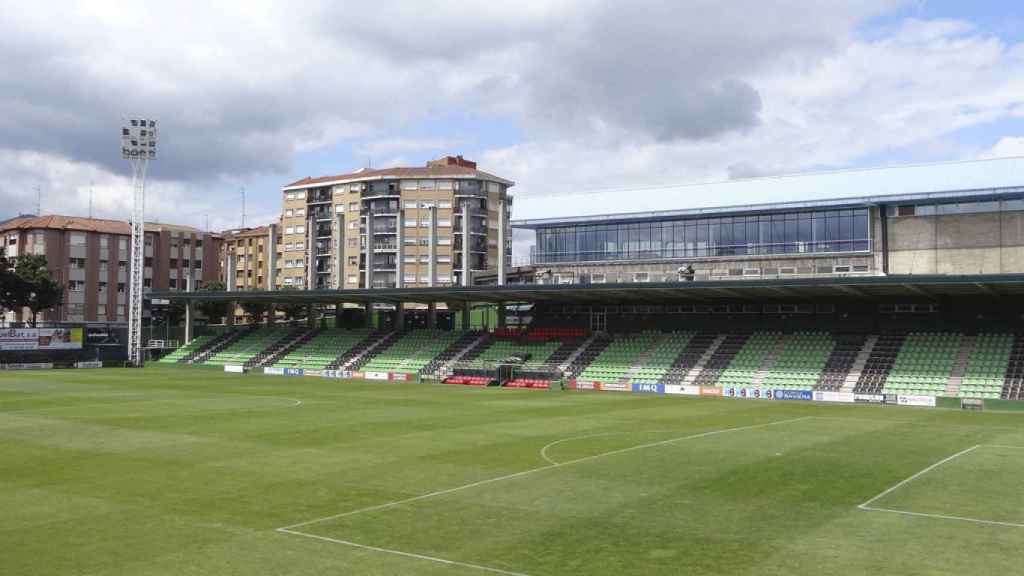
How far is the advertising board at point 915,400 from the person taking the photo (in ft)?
168

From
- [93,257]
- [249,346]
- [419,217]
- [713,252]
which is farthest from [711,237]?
[93,257]

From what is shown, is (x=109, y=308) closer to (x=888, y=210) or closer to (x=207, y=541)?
(x=888, y=210)

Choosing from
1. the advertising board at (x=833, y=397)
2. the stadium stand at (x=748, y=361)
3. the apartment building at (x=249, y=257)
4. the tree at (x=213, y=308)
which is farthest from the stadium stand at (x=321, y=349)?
the apartment building at (x=249, y=257)

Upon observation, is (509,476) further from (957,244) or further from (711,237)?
(711,237)

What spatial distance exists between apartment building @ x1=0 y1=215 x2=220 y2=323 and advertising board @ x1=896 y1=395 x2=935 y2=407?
102 metres

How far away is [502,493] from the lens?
22344 millimetres

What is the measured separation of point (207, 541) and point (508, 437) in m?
17.6

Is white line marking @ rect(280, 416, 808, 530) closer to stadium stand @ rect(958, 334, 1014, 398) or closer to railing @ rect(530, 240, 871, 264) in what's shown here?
stadium stand @ rect(958, 334, 1014, 398)

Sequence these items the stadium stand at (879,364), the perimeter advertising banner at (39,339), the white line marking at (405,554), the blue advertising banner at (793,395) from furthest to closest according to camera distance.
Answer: the perimeter advertising banner at (39,339) < the stadium stand at (879,364) < the blue advertising banner at (793,395) < the white line marking at (405,554)

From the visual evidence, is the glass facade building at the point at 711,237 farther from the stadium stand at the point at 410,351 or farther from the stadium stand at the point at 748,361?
the stadium stand at the point at 410,351

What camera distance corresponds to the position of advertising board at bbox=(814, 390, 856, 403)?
53.9m

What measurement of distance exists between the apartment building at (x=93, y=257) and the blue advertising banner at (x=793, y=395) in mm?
94394

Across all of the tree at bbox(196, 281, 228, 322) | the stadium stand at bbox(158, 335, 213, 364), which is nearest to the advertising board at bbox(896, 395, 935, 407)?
the stadium stand at bbox(158, 335, 213, 364)

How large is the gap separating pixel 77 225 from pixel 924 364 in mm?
121550
